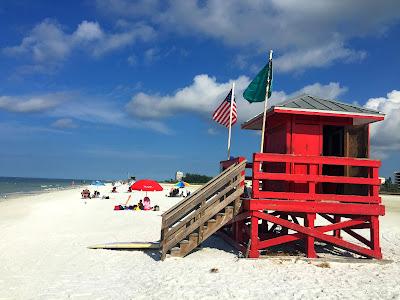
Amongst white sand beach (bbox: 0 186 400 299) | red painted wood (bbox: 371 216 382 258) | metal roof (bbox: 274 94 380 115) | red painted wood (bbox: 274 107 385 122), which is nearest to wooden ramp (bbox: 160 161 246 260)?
white sand beach (bbox: 0 186 400 299)

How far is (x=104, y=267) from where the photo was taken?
33.7ft

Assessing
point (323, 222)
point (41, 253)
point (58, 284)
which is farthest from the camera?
point (323, 222)

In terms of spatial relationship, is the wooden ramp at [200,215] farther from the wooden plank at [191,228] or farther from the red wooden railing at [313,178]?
the red wooden railing at [313,178]

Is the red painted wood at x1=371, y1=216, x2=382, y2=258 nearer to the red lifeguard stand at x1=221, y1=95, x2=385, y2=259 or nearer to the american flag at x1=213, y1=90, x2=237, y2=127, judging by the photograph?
the red lifeguard stand at x1=221, y1=95, x2=385, y2=259

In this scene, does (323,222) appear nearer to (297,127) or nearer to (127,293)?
(297,127)

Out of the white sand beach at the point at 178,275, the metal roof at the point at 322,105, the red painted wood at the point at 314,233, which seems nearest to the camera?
the white sand beach at the point at 178,275

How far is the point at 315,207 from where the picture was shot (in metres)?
10.8

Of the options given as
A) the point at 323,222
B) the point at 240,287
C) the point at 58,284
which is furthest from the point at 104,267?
the point at 323,222

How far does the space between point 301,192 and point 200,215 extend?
2.85m

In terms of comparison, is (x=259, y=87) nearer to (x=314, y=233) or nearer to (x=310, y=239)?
(x=314, y=233)

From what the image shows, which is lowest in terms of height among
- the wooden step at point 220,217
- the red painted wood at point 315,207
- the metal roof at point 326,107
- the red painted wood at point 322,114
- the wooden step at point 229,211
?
the wooden step at point 220,217

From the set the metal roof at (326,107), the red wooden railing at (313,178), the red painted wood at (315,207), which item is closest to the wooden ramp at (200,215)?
the red painted wood at (315,207)

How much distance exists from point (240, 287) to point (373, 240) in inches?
183

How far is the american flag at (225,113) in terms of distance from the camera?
14.1 m
